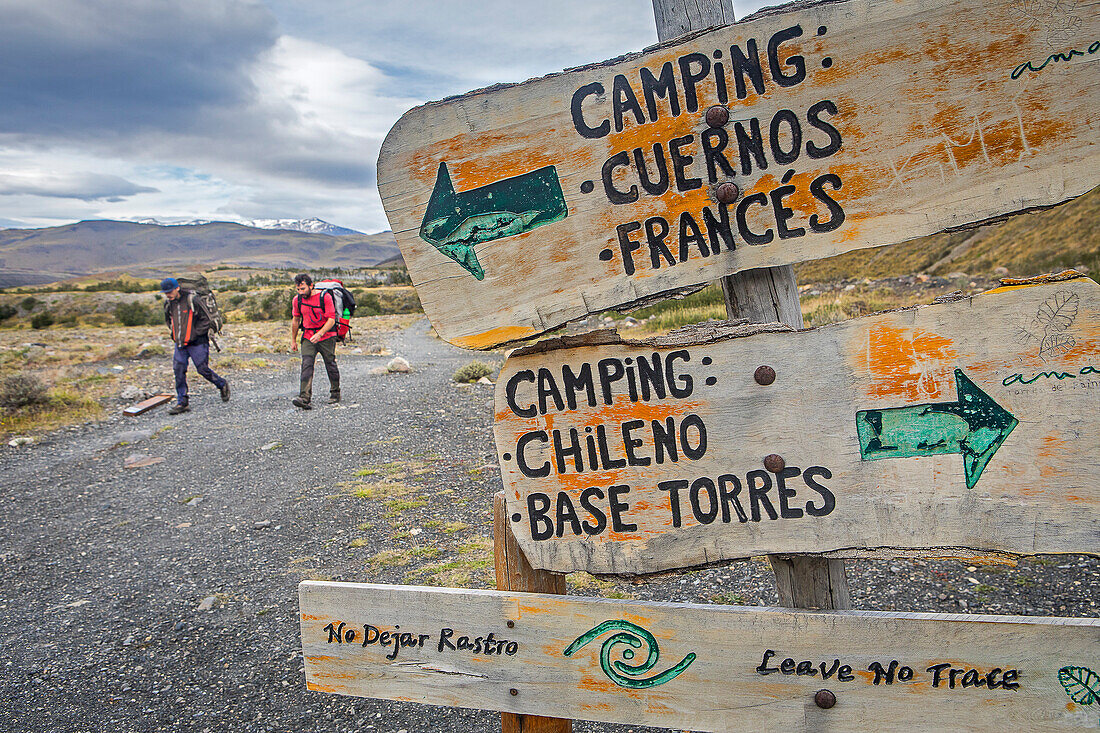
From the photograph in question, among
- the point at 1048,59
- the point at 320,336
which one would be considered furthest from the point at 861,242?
the point at 320,336

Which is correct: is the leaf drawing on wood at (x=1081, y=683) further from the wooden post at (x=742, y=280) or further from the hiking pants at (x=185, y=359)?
the hiking pants at (x=185, y=359)

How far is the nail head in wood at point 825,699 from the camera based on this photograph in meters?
1.55

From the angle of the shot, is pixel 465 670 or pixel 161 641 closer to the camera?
pixel 465 670

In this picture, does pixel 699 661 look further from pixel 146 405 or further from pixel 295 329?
pixel 146 405

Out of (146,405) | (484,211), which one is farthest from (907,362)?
(146,405)

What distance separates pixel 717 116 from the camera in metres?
1.37

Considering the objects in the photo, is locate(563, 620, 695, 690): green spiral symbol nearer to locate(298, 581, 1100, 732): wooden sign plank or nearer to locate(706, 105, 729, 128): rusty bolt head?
locate(298, 581, 1100, 732): wooden sign plank

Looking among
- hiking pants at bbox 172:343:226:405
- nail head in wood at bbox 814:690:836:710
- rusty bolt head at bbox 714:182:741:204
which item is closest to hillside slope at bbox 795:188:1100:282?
hiking pants at bbox 172:343:226:405

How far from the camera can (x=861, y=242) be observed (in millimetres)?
1379

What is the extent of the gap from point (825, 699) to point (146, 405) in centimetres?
1137

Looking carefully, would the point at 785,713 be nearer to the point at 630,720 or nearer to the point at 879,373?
the point at 630,720

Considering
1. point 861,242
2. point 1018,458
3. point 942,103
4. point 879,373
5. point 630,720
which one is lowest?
point 630,720

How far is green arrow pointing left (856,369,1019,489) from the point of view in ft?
4.36

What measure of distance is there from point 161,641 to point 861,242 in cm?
440
